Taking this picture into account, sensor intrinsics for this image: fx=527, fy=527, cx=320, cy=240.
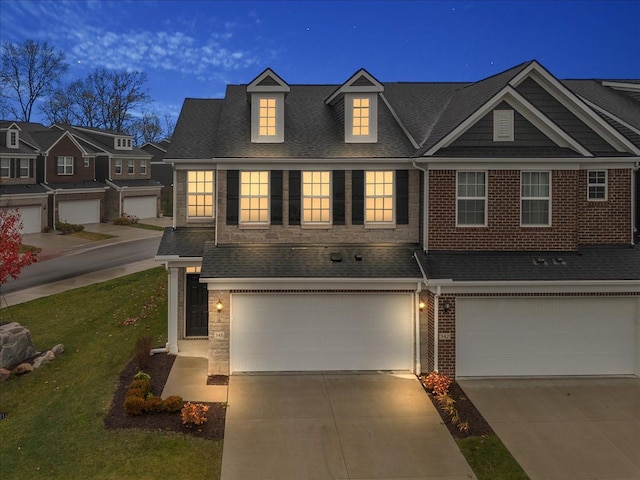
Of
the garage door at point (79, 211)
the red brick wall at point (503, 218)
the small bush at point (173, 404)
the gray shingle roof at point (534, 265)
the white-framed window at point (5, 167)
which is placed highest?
the white-framed window at point (5, 167)

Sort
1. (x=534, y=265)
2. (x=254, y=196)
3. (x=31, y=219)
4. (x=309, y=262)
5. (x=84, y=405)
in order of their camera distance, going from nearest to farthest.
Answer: (x=84, y=405) < (x=534, y=265) < (x=309, y=262) < (x=254, y=196) < (x=31, y=219)

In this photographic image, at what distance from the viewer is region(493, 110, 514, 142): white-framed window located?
1555 cm

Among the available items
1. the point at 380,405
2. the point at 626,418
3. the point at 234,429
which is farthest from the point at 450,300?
the point at 234,429

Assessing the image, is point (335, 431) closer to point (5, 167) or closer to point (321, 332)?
point (321, 332)

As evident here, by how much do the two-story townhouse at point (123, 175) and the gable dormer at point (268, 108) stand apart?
32.9 meters

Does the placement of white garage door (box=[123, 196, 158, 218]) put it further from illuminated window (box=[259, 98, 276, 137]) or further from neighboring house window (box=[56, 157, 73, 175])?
illuminated window (box=[259, 98, 276, 137])

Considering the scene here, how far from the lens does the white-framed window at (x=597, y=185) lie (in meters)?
16.0

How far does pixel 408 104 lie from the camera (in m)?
19.8

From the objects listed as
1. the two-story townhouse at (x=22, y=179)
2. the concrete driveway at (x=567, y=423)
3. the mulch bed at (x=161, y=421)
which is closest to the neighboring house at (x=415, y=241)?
the concrete driveway at (x=567, y=423)

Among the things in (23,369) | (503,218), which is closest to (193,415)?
(23,369)

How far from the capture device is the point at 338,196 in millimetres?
16047

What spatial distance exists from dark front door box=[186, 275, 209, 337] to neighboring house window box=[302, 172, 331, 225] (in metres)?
3.83

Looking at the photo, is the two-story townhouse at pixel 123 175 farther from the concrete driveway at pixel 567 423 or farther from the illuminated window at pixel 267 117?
the concrete driveway at pixel 567 423

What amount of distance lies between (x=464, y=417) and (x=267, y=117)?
10578 millimetres
